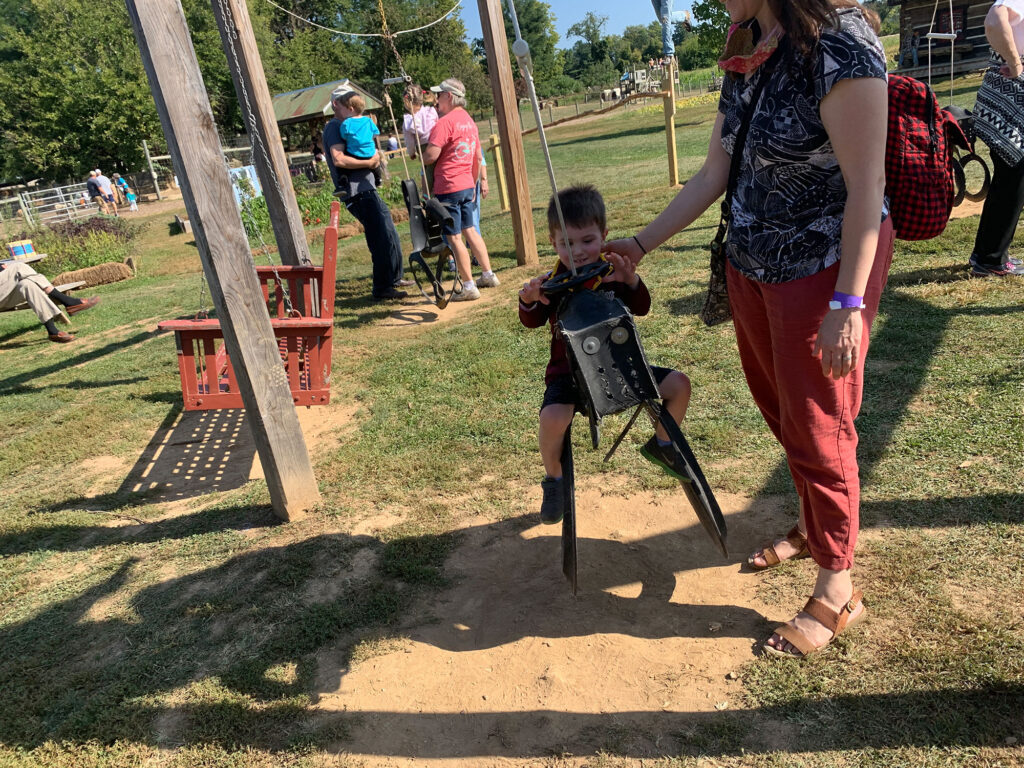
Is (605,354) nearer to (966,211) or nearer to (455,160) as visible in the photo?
(455,160)

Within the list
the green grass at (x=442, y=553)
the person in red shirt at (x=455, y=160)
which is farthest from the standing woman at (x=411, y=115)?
the green grass at (x=442, y=553)

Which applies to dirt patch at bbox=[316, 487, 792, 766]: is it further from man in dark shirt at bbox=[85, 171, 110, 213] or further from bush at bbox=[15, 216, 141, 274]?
man in dark shirt at bbox=[85, 171, 110, 213]

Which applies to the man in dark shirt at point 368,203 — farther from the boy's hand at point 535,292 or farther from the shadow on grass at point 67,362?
the boy's hand at point 535,292

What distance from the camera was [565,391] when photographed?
8.37ft

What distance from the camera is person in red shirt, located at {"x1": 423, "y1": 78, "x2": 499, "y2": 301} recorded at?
705 centimetres

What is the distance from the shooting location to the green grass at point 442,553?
2.13 m

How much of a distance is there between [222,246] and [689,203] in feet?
7.58

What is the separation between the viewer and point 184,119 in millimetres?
3352

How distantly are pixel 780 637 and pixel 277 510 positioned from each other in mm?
2578

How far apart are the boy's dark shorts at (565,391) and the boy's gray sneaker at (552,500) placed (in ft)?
0.97

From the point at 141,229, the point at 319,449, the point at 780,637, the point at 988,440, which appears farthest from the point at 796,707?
the point at 141,229

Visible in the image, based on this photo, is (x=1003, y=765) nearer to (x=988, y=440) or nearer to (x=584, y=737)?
(x=584, y=737)

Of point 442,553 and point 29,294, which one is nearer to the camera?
point 442,553

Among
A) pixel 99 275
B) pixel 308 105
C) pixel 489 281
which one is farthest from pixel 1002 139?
pixel 308 105
